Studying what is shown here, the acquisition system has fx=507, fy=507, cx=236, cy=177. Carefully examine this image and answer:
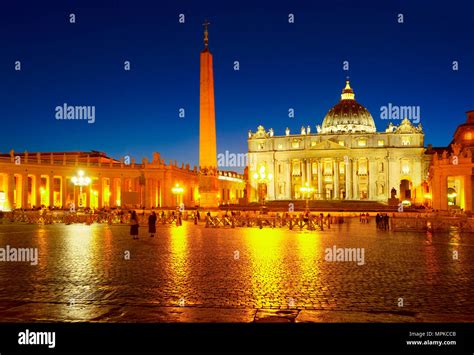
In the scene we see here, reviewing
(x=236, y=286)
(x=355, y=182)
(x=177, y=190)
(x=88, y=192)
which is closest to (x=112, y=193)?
(x=88, y=192)

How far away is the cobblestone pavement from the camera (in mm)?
7887

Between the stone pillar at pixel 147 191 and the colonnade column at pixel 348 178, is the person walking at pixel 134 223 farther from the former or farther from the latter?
the colonnade column at pixel 348 178

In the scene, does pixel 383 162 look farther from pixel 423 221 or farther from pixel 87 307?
pixel 87 307

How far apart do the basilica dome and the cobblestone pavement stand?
95.7 metres

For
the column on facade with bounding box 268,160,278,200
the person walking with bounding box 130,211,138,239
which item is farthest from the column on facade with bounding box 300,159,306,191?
the person walking with bounding box 130,211,138,239

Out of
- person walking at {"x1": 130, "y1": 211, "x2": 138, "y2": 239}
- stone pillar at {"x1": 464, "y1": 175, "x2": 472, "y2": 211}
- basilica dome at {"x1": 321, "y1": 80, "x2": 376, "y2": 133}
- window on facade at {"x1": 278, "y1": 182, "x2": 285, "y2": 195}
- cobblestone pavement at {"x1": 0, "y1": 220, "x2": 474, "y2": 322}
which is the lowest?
cobblestone pavement at {"x1": 0, "y1": 220, "x2": 474, "y2": 322}

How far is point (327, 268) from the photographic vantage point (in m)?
12.9

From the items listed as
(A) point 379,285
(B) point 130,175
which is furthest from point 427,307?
(B) point 130,175

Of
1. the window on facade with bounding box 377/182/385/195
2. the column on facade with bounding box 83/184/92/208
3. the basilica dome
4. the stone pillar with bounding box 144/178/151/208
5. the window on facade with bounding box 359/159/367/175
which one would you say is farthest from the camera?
the basilica dome

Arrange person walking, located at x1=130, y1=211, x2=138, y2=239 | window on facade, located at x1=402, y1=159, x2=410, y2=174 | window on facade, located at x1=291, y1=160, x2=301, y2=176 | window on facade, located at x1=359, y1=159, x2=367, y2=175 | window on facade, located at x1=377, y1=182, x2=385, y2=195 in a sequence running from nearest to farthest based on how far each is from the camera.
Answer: person walking, located at x1=130, y1=211, x2=138, y2=239
window on facade, located at x1=402, y1=159, x2=410, y2=174
window on facade, located at x1=377, y1=182, x2=385, y2=195
window on facade, located at x1=359, y1=159, x2=367, y2=175
window on facade, located at x1=291, y1=160, x2=301, y2=176

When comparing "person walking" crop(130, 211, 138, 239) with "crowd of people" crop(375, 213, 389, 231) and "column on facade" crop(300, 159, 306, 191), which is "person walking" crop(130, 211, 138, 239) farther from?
"column on facade" crop(300, 159, 306, 191)

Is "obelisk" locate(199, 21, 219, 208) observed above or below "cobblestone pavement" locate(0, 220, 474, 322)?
above

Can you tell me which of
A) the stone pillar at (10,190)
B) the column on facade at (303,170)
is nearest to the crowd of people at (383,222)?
the stone pillar at (10,190)
